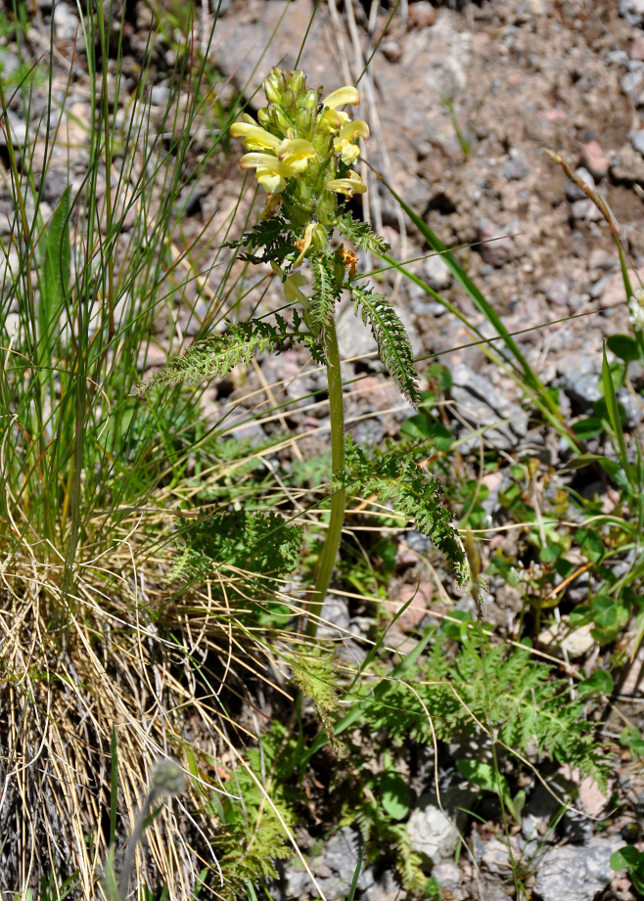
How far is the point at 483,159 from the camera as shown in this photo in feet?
9.56

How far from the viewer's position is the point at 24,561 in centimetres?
192

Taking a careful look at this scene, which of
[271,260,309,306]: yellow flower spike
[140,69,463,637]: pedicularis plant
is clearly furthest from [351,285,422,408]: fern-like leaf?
[271,260,309,306]: yellow flower spike

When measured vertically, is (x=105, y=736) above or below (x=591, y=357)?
below

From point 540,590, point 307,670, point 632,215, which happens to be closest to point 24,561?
point 307,670

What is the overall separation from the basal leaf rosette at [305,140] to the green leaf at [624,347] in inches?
49.2

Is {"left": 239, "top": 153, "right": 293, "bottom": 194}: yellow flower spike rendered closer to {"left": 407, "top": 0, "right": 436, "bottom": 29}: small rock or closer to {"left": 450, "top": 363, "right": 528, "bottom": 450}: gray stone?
{"left": 450, "top": 363, "right": 528, "bottom": 450}: gray stone

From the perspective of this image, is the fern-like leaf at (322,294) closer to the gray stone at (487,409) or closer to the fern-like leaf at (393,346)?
the fern-like leaf at (393,346)

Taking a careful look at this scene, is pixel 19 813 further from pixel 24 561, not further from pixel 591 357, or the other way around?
pixel 591 357

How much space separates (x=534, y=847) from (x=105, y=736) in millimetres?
1052

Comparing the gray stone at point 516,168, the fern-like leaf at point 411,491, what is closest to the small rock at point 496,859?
the fern-like leaf at point 411,491

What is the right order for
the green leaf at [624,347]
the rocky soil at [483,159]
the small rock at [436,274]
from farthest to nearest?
1. the small rock at [436,274]
2. the rocky soil at [483,159]
3. the green leaf at [624,347]

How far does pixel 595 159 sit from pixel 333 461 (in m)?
1.86

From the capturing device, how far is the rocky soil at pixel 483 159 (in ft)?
8.63

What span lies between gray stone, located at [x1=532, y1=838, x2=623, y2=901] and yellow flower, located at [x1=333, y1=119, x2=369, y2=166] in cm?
162
